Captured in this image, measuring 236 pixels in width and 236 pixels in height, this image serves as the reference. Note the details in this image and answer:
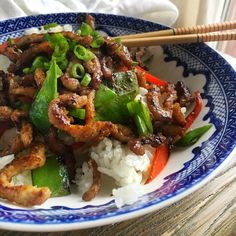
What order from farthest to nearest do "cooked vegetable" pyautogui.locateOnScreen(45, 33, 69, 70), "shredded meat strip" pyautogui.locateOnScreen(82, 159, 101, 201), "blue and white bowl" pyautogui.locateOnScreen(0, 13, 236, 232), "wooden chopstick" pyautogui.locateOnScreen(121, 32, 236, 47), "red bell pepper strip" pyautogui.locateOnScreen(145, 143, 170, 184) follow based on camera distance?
"wooden chopstick" pyautogui.locateOnScreen(121, 32, 236, 47) → "cooked vegetable" pyautogui.locateOnScreen(45, 33, 69, 70) → "red bell pepper strip" pyautogui.locateOnScreen(145, 143, 170, 184) → "shredded meat strip" pyautogui.locateOnScreen(82, 159, 101, 201) → "blue and white bowl" pyautogui.locateOnScreen(0, 13, 236, 232)

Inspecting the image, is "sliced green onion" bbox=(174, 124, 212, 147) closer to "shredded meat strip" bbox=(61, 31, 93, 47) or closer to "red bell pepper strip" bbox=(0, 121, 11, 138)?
"shredded meat strip" bbox=(61, 31, 93, 47)

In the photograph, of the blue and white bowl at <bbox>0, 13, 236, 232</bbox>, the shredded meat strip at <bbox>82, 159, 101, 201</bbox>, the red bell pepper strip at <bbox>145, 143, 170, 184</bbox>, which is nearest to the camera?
the blue and white bowl at <bbox>0, 13, 236, 232</bbox>

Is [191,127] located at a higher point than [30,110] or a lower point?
higher

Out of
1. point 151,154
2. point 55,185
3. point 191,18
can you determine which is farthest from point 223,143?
point 191,18

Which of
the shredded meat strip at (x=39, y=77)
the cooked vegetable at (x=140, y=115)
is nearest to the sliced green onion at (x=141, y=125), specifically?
the cooked vegetable at (x=140, y=115)

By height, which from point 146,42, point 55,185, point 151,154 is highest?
point 146,42

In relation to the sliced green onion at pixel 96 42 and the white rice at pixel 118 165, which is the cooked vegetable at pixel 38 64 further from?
the white rice at pixel 118 165

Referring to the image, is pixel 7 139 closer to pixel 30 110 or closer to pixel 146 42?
pixel 30 110

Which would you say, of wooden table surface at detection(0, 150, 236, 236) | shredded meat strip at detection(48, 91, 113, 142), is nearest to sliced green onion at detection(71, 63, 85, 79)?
shredded meat strip at detection(48, 91, 113, 142)

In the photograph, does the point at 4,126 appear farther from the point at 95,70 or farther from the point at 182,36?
the point at 182,36
